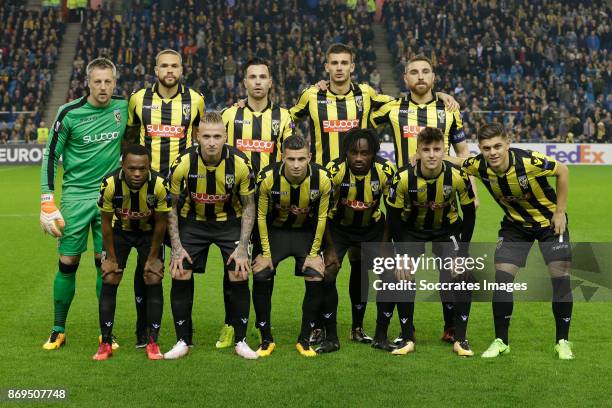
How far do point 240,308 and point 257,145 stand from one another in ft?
4.74

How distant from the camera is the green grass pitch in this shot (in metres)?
5.38

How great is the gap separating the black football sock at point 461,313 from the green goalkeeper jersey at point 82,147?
9.73 feet

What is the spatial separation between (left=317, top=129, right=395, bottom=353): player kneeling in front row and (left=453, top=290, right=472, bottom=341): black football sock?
2.46 feet

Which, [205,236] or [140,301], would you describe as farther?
[140,301]

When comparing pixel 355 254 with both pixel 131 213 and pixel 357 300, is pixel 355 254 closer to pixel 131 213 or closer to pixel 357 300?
pixel 357 300

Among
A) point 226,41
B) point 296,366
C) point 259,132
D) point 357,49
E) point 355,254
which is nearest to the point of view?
point 296,366

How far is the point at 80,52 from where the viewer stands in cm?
3111

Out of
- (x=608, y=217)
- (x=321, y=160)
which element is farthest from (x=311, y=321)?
(x=608, y=217)

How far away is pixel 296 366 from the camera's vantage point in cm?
614

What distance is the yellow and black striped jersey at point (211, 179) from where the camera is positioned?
6.39 metres

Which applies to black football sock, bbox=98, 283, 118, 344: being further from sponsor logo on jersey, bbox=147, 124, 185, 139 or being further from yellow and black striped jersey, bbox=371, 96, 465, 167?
yellow and black striped jersey, bbox=371, 96, 465, 167

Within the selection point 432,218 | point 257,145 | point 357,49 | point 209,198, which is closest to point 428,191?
point 432,218

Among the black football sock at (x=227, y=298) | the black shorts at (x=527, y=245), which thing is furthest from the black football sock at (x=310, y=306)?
the black shorts at (x=527, y=245)

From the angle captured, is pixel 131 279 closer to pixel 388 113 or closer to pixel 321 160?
pixel 321 160
